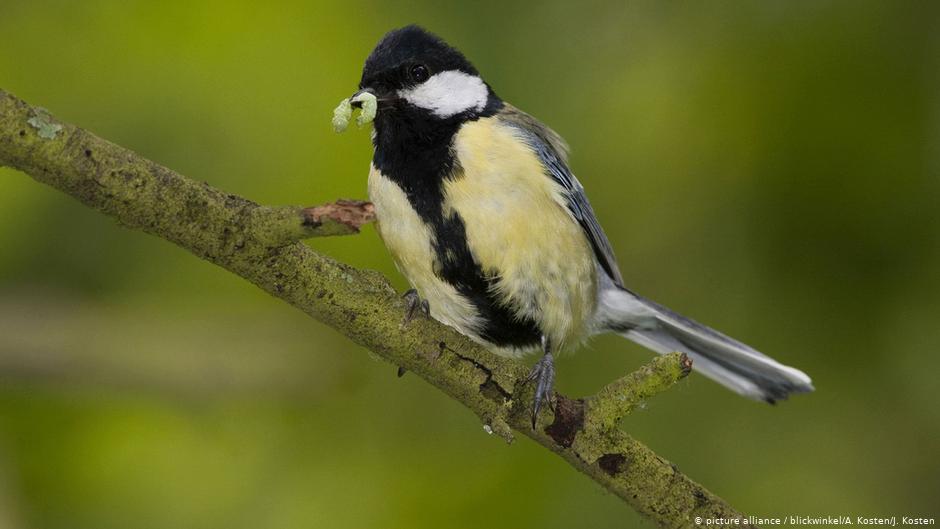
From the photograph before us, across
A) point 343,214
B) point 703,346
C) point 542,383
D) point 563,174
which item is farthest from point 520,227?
point 343,214

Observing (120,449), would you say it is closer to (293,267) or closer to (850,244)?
(293,267)

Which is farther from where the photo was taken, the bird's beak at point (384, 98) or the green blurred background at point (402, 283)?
the green blurred background at point (402, 283)

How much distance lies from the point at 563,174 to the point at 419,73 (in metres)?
0.54

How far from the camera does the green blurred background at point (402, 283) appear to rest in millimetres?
2734

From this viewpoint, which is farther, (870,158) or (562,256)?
(870,158)

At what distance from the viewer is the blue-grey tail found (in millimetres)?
2848

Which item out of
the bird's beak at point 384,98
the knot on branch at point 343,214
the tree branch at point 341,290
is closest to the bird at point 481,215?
the bird's beak at point 384,98

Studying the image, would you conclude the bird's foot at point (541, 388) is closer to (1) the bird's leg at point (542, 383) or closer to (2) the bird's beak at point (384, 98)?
(1) the bird's leg at point (542, 383)

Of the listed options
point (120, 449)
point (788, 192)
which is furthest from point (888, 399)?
point (120, 449)

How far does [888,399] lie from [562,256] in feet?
3.67

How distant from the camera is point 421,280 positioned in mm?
2613

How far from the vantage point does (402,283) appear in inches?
124

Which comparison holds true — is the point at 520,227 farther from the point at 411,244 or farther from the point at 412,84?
the point at 412,84

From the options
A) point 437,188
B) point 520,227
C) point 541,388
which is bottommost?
point 541,388
